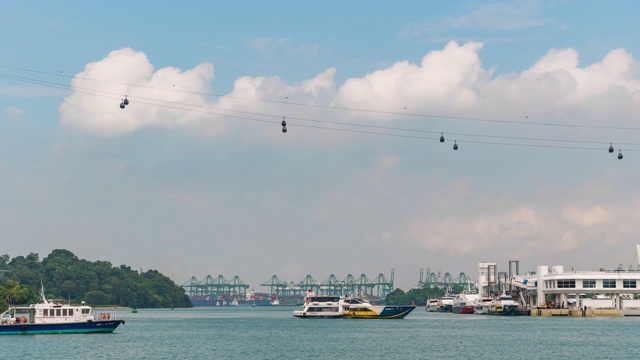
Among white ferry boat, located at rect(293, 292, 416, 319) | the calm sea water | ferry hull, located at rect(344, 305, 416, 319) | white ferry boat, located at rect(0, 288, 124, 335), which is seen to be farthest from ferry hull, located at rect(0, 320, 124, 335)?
white ferry boat, located at rect(293, 292, 416, 319)

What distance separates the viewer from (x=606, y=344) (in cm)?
11325

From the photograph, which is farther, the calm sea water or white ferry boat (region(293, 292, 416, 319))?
white ferry boat (region(293, 292, 416, 319))

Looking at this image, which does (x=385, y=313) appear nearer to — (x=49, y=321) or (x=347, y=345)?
(x=347, y=345)

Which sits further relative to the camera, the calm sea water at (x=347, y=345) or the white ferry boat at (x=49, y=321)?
the white ferry boat at (x=49, y=321)

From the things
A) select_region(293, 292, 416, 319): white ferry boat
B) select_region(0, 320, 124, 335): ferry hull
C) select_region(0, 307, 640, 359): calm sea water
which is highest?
select_region(293, 292, 416, 319): white ferry boat

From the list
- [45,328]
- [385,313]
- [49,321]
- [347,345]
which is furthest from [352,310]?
[45,328]

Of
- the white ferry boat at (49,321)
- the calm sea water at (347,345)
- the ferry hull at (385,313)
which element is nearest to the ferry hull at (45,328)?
the white ferry boat at (49,321)

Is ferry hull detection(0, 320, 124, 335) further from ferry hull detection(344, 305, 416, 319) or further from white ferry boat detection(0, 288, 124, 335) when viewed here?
ferry hull detection(344, 305, 416, 319)

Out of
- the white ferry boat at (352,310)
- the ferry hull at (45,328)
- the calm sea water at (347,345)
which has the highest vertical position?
Answer: the white ferry boat at (352,310)

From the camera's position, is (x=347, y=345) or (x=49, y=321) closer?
(x=347, y=345)

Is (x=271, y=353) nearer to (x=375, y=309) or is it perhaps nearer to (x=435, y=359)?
(x=435, y=359)

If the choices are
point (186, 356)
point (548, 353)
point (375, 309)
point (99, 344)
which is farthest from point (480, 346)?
point (375, 309)

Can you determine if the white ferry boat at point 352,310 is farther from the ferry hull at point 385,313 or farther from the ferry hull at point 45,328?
the ferry hull at point 45,328

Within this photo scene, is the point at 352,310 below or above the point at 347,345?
above
